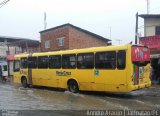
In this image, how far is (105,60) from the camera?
18922 mm

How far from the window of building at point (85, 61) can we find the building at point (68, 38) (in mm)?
24535

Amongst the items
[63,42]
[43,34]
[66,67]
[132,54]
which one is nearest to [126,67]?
[132,54]

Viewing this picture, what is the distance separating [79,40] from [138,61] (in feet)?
93.0

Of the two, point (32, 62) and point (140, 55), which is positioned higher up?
point (140, 55)

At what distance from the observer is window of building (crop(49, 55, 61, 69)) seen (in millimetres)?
22370

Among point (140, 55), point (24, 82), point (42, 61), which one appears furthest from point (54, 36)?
point (140, 55)

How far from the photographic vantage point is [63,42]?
46.1m

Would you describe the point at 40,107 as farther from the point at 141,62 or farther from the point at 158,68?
the point at 158,68

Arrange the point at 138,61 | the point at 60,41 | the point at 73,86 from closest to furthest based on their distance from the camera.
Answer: the point at 138,61 → the point at 73,86 → the point at 60,41

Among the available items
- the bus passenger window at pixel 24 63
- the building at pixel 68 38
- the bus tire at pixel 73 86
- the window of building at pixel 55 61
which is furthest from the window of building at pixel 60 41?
the bus tire at pixel 73 86

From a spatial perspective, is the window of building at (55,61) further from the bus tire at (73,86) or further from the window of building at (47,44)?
the window of building at (47,44)

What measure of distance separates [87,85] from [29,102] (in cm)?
427

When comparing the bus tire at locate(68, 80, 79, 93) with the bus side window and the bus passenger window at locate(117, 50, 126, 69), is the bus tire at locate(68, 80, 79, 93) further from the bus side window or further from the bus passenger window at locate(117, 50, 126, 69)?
the bus side window

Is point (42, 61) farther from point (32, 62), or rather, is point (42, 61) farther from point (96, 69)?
point (96, 69)
